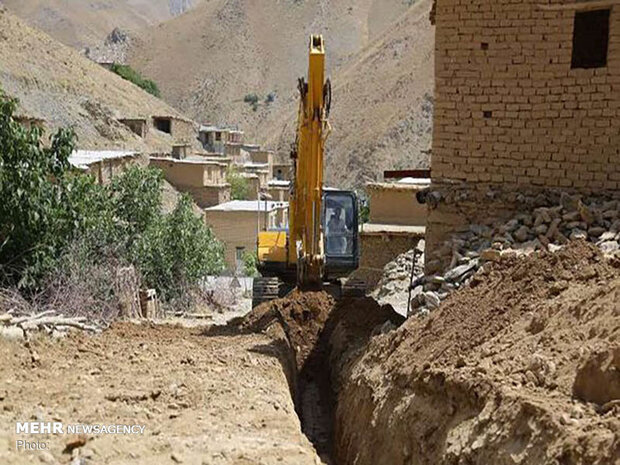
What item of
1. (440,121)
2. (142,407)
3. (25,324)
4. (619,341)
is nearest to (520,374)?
(619,341)

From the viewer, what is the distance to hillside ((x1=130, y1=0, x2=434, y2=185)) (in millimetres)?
62312

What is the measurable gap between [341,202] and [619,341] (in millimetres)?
8418

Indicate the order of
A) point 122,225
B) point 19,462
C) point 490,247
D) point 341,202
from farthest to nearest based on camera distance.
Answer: point 122,225, point 341,202, point 490,247, point 19,462

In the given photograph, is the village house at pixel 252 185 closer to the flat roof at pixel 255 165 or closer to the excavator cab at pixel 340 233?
the flat roof at pixel 255 165

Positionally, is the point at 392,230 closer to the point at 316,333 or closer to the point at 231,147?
the point at 316,333

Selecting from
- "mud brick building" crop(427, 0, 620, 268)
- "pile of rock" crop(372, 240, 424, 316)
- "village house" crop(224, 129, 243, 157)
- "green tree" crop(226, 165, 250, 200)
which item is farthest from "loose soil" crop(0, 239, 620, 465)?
"village house" crop(224, 129, 243, 157)

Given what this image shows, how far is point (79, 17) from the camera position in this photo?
137125 millimetres

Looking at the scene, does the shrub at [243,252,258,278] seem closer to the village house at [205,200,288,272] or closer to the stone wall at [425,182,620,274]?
the village house at [205,200,288,272]

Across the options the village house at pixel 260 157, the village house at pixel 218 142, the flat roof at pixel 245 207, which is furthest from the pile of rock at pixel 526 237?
the village house at pixel 260 157

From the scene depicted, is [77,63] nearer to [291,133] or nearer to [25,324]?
[291,133]

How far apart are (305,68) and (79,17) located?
60932mm

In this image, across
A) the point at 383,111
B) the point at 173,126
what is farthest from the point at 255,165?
Answer: the point at 383,111

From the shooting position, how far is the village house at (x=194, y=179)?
3841 centimetres

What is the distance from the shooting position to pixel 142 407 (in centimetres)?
756
